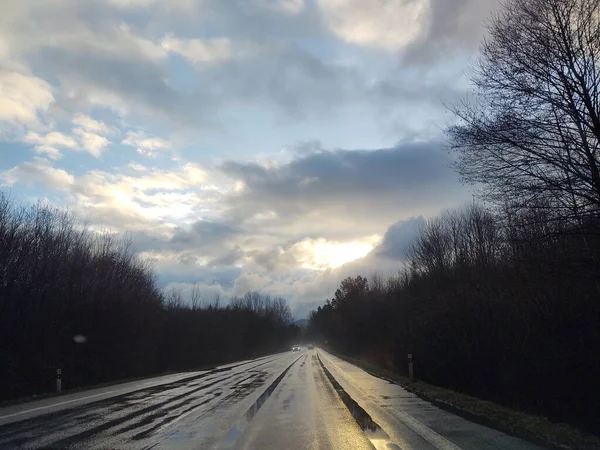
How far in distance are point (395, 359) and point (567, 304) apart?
22.0 metres

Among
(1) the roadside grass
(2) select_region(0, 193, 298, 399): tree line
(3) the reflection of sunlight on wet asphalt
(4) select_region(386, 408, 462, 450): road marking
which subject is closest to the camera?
(4) select_region(386, 408, 462, 450): road marking

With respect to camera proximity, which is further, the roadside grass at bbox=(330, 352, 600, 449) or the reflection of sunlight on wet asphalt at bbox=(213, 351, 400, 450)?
the reflection of sunlight on wet asphalt at bbox=(213, 351, 400, 450)

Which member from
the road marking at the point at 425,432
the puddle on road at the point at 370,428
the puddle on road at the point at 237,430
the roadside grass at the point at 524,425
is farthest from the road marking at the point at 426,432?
the puddle on road at the point at 237,430

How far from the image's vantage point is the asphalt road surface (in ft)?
32.2

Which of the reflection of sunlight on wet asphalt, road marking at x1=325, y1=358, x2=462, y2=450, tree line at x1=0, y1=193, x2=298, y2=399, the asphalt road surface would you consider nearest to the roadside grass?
the asphalt road surface

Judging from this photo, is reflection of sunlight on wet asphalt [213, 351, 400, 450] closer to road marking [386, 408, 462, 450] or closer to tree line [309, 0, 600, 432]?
road marking [386, 408, 462, 450]

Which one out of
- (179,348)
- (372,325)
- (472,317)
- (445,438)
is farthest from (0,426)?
(372,325)

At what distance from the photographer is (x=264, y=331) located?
137m

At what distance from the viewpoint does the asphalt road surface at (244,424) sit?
982cm

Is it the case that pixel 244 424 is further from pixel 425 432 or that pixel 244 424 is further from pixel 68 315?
pixel 68 315

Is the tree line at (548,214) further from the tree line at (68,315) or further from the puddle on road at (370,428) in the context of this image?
the tree line at (68,315)

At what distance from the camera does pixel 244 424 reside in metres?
12.2

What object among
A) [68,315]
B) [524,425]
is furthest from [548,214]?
[68,315]

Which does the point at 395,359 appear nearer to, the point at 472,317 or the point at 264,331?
the point at 472,317
